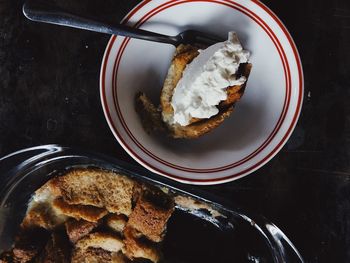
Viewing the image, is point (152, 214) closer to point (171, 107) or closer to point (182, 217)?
point (182, 217)

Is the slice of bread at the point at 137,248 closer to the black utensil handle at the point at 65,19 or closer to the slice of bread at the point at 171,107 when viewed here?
the slice of bread at the point at 171,107

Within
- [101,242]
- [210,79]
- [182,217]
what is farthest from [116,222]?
[210,79]

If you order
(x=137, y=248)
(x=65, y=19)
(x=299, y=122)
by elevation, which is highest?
(x=65, y=19)

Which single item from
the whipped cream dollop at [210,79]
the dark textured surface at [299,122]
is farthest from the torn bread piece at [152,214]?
the whipped cream dollop at [210,79]

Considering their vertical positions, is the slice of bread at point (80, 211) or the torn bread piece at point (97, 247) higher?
the slice of bread at point (80, 211)

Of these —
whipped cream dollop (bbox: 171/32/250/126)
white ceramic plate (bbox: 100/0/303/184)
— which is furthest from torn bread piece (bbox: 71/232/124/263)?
whipped cream dollop (bbox: 171/32/250/126)
